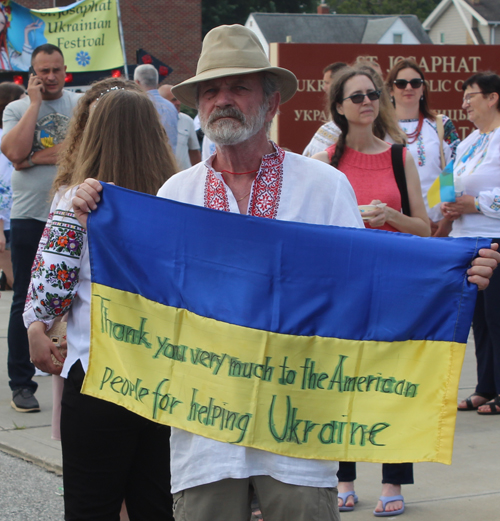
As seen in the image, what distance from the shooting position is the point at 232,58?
104 inches

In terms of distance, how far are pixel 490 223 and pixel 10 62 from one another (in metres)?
13.2

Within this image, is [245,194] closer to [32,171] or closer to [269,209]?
[269,209]

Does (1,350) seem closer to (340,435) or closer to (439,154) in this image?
(439,154)

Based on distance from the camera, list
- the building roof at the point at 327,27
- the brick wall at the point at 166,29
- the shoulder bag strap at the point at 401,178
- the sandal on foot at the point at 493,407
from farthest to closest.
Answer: the building roof at the point at 327,27
the brick wall at the point at 166,29
the sandal on foot at the point at 493,407
the shoulder bag strap at the point at 401,178

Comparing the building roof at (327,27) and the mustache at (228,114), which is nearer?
the mustache at (228,114)

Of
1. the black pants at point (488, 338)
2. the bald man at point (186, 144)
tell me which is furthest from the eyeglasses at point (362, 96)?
the bald man at point (186, 144)

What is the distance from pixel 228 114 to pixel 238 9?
55322 millimetres

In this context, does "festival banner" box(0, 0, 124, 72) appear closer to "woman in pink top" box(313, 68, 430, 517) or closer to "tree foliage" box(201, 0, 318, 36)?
"woman in pink top" box(313, 68, 430, 517)

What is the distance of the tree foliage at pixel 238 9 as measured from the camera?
5134 cm

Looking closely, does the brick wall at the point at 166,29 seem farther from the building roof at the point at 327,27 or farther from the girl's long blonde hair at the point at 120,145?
the girl's long blonde hair at the point at 120,145

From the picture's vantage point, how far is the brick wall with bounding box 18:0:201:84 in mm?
36938

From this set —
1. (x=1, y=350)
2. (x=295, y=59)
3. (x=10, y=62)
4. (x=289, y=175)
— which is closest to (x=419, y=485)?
(x=289, y=175)

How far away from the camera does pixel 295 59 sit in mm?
8945

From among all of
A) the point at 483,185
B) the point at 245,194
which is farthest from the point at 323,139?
the point at 245,194
